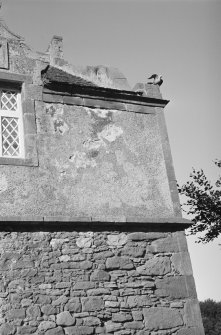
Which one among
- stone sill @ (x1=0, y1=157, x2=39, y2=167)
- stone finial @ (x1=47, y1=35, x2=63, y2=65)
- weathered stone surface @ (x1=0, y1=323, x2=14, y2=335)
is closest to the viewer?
weathered stone surface @ (x1=0, y1=323, x2=14, y2=335)

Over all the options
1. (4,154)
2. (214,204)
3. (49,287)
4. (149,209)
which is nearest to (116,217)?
(149,209)

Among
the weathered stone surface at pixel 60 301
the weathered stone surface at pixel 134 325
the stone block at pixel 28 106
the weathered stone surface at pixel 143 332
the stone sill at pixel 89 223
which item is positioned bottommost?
the weathered stone surface at pixel 143 332

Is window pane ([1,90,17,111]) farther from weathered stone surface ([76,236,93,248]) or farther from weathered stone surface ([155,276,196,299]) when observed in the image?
weathered stone surface ([155,276,196,299])

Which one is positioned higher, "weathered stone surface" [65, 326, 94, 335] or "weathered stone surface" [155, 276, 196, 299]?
"weathered stone surface" [155, 276, 196, 299]

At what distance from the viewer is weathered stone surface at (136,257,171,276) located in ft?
20.4

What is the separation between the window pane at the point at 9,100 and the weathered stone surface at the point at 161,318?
4264 mm

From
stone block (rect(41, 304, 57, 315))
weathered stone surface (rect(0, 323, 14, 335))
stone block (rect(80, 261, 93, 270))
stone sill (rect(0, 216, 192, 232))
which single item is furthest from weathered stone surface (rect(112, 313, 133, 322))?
weathered stone surface (rect(0, 323, 14, 335))

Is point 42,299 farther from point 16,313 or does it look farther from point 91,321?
point 91,321

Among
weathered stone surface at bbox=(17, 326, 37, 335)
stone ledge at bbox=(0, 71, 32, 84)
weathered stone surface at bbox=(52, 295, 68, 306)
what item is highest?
stone ledge at bbox=(0, 71, 32, 84)

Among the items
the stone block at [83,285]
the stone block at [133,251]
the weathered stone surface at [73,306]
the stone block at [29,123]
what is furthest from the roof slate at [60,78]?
the weathered stone surface at [73,306]

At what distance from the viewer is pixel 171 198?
7.08m

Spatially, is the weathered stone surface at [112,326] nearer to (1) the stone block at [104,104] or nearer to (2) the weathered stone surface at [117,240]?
(2) the weathered stone surface at [117,240]

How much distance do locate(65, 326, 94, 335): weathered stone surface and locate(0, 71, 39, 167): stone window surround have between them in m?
2.69

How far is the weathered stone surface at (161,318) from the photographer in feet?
19.1
